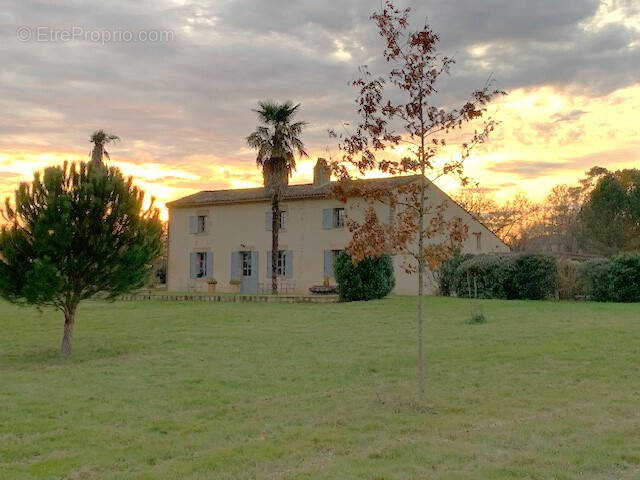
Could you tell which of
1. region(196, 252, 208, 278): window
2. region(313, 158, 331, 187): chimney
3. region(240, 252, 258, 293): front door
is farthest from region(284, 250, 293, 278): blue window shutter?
region(196, 252, 208, 278): window

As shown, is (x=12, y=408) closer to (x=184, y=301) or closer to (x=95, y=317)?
(x=95, y=317)

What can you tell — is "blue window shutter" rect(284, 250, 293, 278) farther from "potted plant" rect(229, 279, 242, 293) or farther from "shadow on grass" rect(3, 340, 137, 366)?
"shadow on grass" rect(3, 340, 137, 366)

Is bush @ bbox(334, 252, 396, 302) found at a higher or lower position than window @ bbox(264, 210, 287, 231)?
lower

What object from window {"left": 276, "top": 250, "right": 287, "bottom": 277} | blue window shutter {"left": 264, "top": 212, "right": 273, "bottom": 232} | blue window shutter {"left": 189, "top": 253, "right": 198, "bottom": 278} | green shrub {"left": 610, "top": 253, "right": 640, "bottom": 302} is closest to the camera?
green shrub {"left": 610, "top": 253, "right": 640, "bottom": 302}

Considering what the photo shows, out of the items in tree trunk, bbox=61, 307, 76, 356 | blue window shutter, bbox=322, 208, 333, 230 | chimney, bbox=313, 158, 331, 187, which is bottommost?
tree trunk, bbox=61, 307, 76, 356

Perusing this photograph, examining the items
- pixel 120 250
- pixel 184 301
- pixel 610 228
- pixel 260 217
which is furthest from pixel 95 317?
pixel 610 228

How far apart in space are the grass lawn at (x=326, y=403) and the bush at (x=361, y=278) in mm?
8263

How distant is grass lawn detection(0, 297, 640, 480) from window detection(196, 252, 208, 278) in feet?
66.9

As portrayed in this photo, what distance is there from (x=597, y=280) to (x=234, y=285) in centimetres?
1814

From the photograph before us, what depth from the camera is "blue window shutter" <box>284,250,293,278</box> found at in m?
34.7

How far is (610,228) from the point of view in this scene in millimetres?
43219

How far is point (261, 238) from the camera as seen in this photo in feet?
117

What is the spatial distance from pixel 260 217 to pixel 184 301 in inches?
358

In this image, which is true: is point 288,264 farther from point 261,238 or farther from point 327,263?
point 327,263
